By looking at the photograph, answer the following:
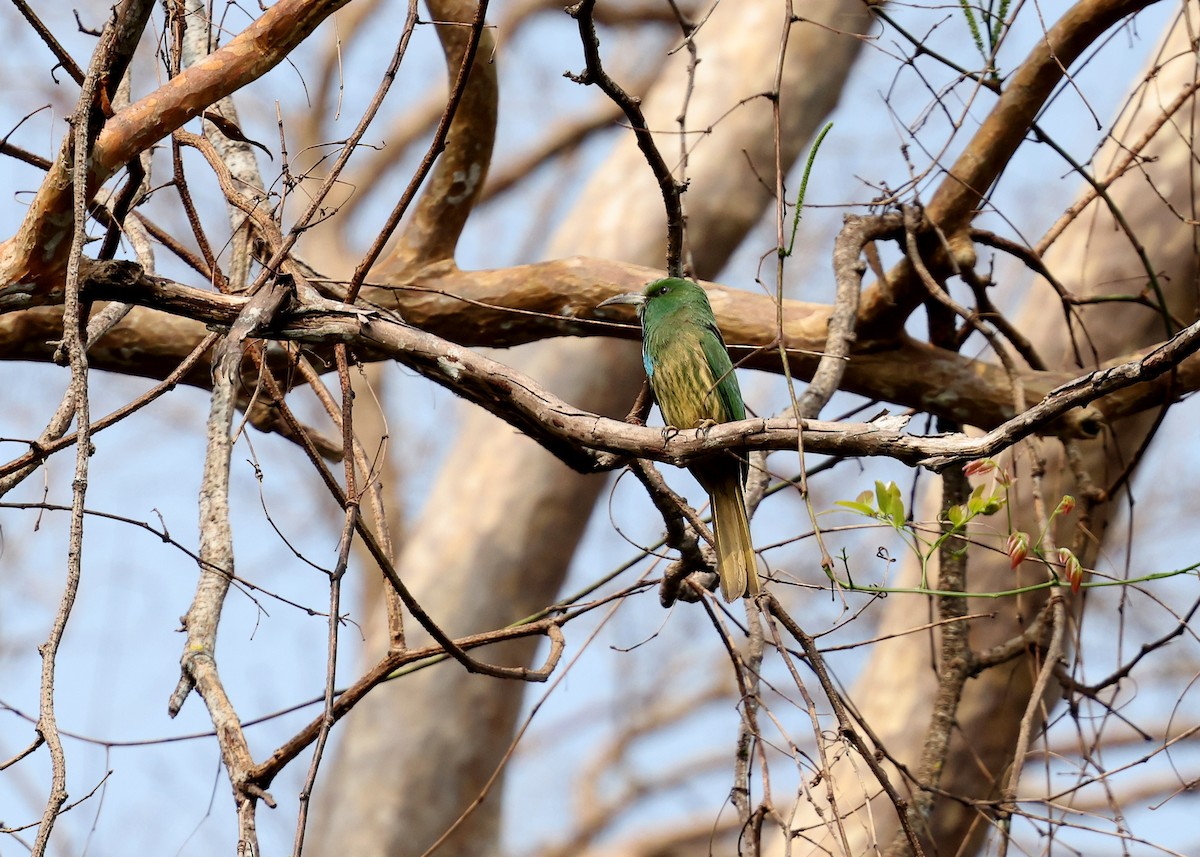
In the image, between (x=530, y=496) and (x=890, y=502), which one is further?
(x=530, y=496)

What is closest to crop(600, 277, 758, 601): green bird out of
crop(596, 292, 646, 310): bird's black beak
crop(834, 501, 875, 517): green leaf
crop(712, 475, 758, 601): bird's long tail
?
crop(596, 292, 646, 310): bird's black beak

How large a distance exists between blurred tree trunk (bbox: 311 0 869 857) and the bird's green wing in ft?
10.3

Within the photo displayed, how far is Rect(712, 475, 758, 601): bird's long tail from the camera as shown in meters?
3.08

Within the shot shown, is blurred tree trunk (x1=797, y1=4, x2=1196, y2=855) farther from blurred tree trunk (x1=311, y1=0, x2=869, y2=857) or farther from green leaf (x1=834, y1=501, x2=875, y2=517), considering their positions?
green leaf (x1=834, y1=501, x2=875, y2=517)

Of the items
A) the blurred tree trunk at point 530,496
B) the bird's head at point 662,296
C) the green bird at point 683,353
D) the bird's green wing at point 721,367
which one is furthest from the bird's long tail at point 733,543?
the blurred tree trunk at point 530,496

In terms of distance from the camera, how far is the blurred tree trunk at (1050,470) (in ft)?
16.2

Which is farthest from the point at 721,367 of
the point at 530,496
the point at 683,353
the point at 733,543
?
the point at 530,496

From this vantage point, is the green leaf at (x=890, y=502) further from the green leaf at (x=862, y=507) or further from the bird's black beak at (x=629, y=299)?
the bird's black beak at (x=629, y=299)

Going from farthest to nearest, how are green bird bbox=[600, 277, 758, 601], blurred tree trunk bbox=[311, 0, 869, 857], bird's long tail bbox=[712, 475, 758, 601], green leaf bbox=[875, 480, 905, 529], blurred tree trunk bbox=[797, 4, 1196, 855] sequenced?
1. blurred tree trunk bbox=[311, 0, 869, 857]
2. blurred tree trunk bbox=[797, 4, 1196, 855]
3. green bird bbox=[600, 277, 758, 601]
4. bird's long tail bbox=[712, 475, 758, 601]
5. green leaf bbox=[875, 480, 905, 529]

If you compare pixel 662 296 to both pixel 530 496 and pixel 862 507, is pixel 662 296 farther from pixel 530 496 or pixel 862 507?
pixel 530 496

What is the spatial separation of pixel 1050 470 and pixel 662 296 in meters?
2.15

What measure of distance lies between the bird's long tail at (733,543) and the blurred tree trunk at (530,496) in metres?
3.72

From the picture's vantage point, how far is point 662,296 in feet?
12.7

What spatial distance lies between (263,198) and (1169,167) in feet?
14.0
